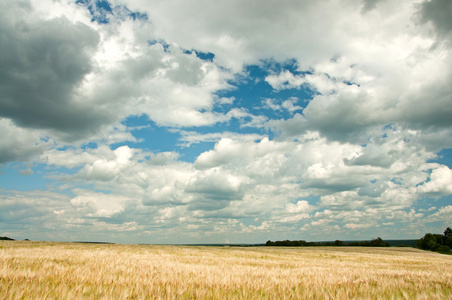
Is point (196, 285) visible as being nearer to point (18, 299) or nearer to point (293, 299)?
point (293, 299)

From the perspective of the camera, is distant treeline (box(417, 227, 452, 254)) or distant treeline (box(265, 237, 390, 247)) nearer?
distant treeline (box(417, 227, 452, 254))

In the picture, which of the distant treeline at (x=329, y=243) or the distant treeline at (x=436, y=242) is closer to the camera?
the distant treeline at (x=436, y=242)

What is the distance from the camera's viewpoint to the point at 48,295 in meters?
4.68

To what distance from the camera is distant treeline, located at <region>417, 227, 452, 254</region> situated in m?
106

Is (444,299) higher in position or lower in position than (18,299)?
lower

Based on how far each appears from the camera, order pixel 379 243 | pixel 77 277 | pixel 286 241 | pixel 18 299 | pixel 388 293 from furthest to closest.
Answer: pixel 379 243 < pixel 286 241 < pixel 77 277 < pixel 388 293 < pixel 18 299

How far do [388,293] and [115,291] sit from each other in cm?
612

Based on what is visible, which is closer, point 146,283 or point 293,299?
point 293,299

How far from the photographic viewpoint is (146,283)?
21.6ft

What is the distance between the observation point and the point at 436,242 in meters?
122

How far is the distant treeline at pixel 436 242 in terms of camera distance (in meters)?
106

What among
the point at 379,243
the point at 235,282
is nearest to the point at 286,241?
the point at 379,243

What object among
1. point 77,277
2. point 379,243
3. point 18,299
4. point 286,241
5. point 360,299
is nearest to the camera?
point 18,299

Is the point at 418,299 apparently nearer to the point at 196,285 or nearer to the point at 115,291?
the point at 196,285
